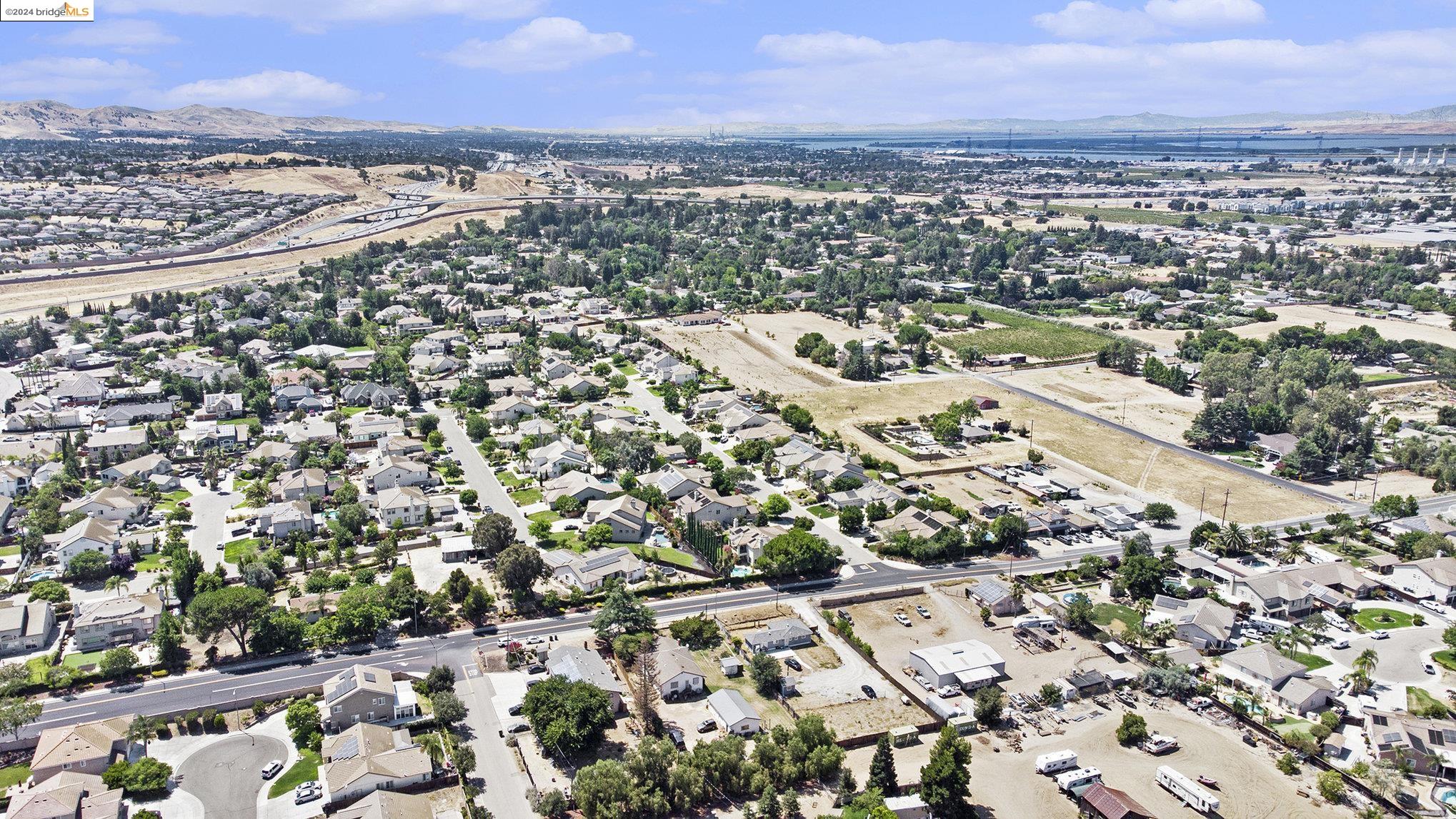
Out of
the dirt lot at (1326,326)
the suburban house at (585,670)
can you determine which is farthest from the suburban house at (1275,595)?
the dirt lot at (1326,326)

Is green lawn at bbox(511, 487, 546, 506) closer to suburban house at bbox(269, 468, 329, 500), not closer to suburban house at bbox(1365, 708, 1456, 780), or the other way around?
suburban house at bbox(269, 468, 329, 500)

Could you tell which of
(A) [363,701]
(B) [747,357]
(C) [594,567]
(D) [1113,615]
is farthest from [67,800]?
(B) [747,357]

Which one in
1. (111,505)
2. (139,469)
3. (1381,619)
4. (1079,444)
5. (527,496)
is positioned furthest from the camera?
(1079,444)

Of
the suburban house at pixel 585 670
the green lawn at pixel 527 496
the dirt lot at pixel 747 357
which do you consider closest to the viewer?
the suburban house at pixel 585 670

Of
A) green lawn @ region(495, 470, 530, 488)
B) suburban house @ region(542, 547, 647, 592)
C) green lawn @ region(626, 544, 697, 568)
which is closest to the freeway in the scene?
green lawn @ region(626, 544, 697, 568)

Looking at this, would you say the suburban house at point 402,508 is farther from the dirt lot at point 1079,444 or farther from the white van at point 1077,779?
the white van at point 1077,779

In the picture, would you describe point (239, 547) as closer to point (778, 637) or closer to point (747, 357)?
point (778, 637)
